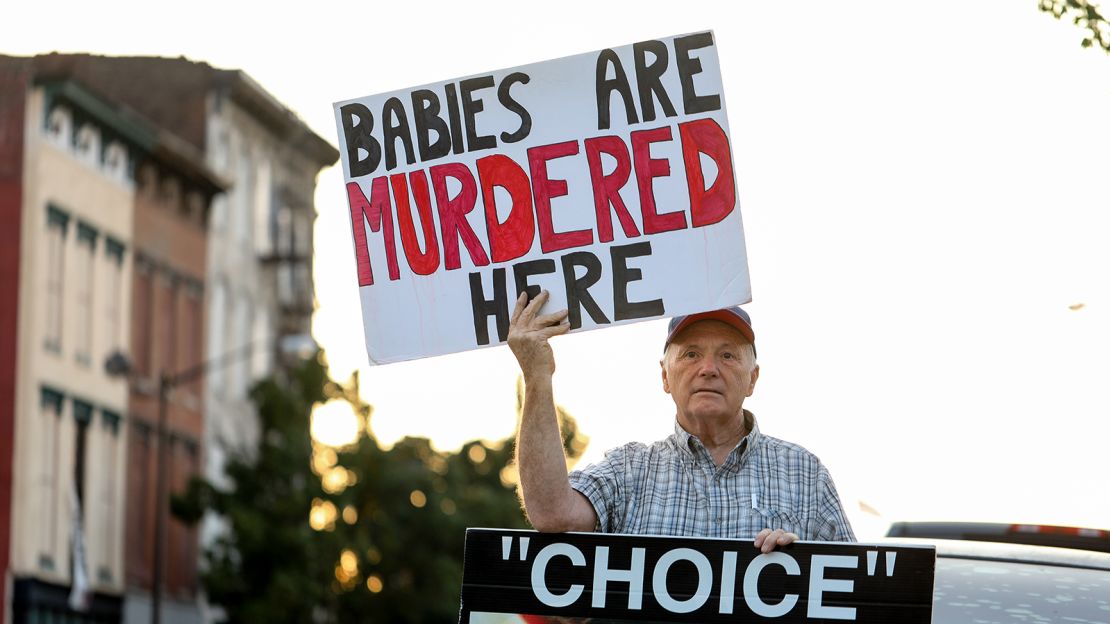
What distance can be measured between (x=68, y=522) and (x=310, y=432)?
14.6ft

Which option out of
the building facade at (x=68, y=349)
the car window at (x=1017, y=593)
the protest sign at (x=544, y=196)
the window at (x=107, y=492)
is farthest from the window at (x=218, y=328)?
the car window at (x=1017, y=593)

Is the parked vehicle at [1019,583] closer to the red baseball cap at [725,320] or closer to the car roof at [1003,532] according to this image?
the car roof at [1003,532]

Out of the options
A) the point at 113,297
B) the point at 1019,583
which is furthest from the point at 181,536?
the point at 1019,583

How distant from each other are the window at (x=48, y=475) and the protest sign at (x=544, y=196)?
31.6 metres

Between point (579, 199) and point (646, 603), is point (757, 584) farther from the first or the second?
point (579, 199)

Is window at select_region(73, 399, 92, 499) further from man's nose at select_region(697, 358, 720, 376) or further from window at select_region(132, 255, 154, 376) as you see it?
man's nose at select_region(697, 358, 720, 376)

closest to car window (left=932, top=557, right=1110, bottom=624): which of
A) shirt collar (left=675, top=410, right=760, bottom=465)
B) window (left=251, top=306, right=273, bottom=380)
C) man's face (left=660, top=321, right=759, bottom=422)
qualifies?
shirt collar (left=675, top=410, right=760, bottom=465)

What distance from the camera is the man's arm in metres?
5.37

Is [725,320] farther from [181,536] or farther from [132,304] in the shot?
[181,536]

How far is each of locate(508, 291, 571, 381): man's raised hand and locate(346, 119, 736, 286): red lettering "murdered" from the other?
263 mm

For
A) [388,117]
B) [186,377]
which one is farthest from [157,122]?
[388,117]

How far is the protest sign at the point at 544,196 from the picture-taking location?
6039mm

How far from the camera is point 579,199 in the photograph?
20.3 ft

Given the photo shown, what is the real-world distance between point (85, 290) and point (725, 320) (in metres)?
34.9
